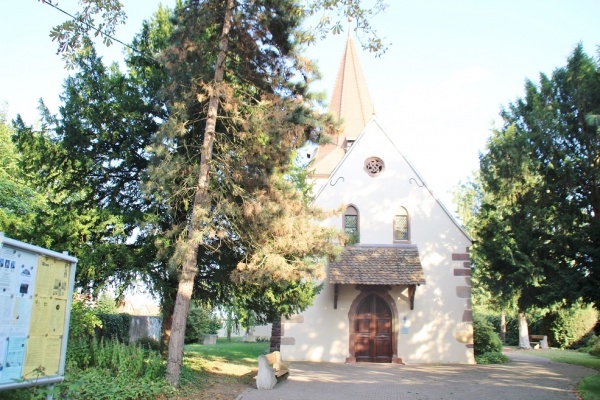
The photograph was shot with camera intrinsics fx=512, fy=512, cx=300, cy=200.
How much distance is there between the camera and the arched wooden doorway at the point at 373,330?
19.1 metres

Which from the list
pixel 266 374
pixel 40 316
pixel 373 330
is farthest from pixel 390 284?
pixel 40 316

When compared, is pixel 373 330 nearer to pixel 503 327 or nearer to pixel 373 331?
pixel 373 331

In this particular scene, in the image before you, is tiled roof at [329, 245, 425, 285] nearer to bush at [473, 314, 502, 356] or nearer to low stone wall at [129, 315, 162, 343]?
bush at [473, 314, 502, 356]

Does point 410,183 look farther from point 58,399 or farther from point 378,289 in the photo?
point 58,399

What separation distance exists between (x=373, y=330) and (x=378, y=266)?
2.52 metres

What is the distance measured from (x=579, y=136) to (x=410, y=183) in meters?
6.20

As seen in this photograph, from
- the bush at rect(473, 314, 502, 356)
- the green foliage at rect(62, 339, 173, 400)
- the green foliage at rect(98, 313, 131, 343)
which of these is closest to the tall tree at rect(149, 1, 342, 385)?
the green foliage at rect(62, 339, 173, 400)

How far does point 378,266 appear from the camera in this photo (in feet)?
61.5

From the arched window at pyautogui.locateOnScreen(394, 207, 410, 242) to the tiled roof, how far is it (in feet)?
1.54

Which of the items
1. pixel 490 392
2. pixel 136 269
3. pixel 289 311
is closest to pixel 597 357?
pixel 490 392

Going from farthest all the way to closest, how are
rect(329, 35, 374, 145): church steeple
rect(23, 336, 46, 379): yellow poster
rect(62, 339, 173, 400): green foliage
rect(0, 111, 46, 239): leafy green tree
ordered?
rect(329, 35, 374, 145): church steeple, rect(0, 111, 46, 239): leafy green tree, rect(62, 339, 173, 400): green foliage, rect(23, 336, 46, 379): yellow poster

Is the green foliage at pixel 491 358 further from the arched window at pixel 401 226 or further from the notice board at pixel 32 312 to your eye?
the notice board at pixel 32 312

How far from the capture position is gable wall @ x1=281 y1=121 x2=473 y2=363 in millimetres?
19094

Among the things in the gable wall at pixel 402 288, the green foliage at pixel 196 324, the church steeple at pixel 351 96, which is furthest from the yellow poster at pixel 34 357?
the church steeple at pixel 351 96
